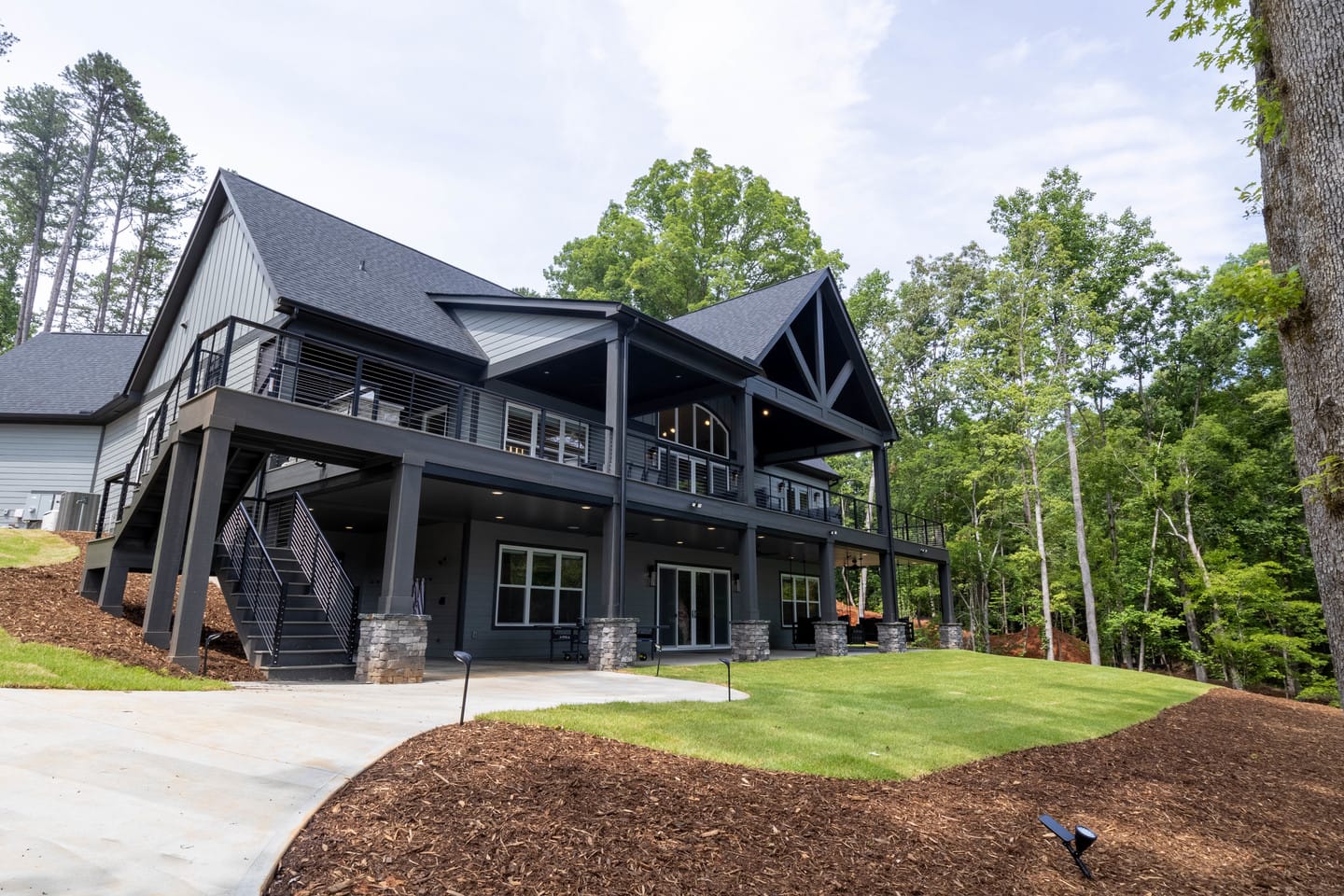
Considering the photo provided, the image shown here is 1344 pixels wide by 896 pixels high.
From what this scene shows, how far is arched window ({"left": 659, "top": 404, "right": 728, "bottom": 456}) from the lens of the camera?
18906 mm

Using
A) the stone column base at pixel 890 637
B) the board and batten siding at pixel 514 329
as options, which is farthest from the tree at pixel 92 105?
the stone column base at pixel 890 637

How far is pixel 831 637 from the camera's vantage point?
17281 mm

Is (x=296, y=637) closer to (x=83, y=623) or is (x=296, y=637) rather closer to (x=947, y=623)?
(x=83, y=623)

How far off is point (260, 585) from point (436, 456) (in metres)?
2.97

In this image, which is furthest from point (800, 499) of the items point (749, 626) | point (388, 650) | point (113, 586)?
point (113, 586)

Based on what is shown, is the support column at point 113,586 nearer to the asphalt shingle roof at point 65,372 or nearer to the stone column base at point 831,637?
the asphalt shingle roof at point 65,372

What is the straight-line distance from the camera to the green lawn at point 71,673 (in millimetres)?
6250

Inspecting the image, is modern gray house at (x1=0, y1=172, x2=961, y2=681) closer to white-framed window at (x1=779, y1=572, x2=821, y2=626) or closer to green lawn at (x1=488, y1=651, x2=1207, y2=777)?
white-framed window at (x1=779, y1=572, x2=821, y2=626)

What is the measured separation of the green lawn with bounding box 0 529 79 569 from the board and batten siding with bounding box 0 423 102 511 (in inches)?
181

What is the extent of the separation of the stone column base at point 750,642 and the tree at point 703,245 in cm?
2057

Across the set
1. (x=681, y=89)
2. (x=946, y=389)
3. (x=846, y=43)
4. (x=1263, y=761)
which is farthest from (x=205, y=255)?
(x=946, y=389)

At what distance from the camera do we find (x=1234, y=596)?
73.8ft

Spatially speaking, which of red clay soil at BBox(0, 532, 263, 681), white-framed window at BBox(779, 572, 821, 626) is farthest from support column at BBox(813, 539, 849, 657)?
red clay soil at BBox(0, 532, 263, 681)

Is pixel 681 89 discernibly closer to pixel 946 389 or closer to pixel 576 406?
pixel 576 406
